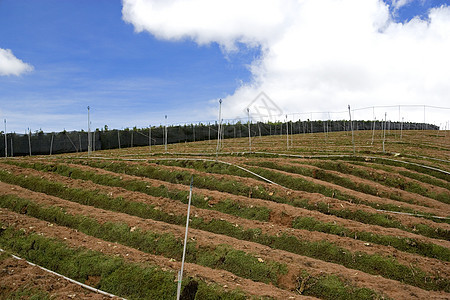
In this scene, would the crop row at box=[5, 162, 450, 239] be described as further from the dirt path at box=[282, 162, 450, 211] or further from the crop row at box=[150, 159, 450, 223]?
the dirt path at box=[282, 162, 450, 211]

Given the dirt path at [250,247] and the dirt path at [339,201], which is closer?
the dirt path at [250,247]

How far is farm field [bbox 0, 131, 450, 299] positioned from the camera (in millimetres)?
7805

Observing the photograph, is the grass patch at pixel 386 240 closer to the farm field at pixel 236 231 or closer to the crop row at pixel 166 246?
the farm field at pixel 236 231

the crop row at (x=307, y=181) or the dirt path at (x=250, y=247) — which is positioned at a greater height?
the crop row at (x=307, y=181)

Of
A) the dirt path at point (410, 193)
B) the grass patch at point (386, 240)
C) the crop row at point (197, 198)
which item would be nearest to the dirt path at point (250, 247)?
the grass patch at point (386, 240)

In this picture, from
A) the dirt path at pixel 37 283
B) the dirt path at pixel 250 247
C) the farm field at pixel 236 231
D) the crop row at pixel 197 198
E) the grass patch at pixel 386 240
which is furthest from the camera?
the crop row at pixel 197 198

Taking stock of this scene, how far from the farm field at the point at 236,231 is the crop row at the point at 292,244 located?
3cm

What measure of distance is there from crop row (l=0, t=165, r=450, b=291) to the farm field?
3 centimetres

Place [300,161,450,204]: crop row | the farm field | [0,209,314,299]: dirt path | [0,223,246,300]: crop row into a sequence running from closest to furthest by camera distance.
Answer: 1. [0,209,314,299]: dirt path
2. [0,223,246,300]: crop row
3. the farm field
4. [300,161,450,204]: crop row

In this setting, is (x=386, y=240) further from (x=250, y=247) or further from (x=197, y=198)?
(x=197, y=198)

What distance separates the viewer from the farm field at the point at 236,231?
780 cm

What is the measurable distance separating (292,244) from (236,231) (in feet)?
6.43

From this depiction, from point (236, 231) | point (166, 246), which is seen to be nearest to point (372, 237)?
point (236, 231)

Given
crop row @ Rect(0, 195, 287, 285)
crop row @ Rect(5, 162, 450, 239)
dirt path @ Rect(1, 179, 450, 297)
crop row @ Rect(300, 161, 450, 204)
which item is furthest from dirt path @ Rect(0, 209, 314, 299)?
crop row @ Rect(300, 161, 450, 204)
